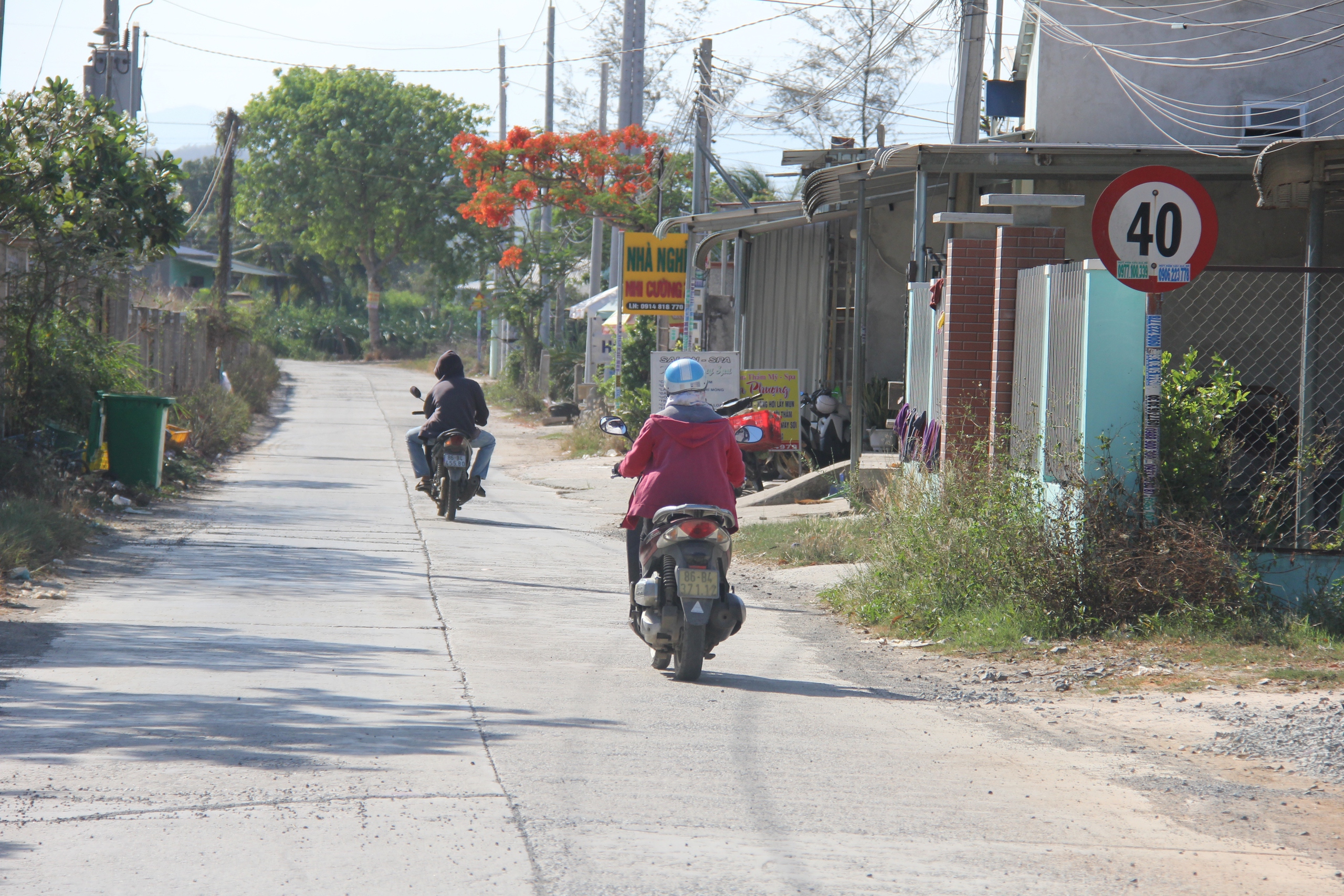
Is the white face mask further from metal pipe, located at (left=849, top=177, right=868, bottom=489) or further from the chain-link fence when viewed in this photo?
metal pipe, located at (left=849, top=177, right=868, bottom=489)

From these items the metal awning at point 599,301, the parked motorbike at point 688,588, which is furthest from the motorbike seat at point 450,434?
the metal awning at point 599,301

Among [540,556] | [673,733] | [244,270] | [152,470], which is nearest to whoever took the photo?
[673,733]

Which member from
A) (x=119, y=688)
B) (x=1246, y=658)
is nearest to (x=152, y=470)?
(x=119, y=688)

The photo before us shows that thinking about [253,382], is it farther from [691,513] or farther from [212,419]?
[691,513]

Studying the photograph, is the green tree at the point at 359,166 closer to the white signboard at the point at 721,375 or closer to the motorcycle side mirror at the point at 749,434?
the white signboard at the point at 721,375

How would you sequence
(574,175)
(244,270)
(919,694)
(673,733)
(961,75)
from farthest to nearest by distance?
(244,270), (574,175), (961,75), (919,694), (673,733)

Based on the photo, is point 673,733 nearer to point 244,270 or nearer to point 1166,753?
point 1166,753

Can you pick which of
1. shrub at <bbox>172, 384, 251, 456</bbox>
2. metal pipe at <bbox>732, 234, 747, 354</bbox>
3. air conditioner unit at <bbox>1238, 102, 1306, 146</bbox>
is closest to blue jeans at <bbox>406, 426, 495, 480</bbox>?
metal pipe at <bbox>732, 234, 747, 354</bbox>

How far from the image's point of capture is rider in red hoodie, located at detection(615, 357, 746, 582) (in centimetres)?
688

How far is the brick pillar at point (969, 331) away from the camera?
1012 cm

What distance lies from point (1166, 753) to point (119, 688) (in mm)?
4674

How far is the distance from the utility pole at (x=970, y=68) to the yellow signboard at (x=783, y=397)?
4.37 m

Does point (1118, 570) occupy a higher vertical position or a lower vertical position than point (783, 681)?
higher

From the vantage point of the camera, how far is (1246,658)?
7082 mm
